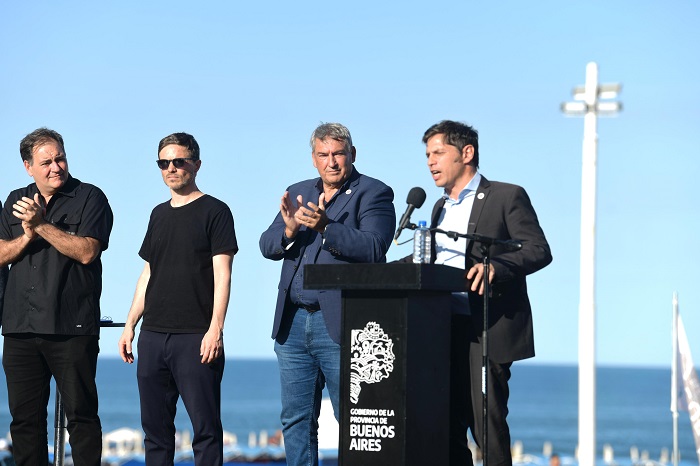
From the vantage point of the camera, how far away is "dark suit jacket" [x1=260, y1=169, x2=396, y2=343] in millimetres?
5410

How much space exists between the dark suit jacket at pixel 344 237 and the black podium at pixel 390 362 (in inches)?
22.7

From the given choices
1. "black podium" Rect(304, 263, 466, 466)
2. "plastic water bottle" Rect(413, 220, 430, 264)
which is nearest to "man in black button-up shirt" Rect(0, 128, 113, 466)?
"black podium" Rect(304, 263, 466, 466)

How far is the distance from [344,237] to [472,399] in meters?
0.98

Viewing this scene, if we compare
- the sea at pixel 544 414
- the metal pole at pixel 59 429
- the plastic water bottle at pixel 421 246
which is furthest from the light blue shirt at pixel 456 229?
the sea at pixel 544 414

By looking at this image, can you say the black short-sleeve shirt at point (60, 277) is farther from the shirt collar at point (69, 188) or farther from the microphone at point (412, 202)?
the microphone at point (412, 202)

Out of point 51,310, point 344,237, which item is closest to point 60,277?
point 51,310

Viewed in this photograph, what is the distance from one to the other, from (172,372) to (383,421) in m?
1.38

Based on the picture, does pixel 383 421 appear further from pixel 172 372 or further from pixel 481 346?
pixel 172 372

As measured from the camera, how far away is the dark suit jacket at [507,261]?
5.07m

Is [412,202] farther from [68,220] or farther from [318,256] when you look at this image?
[68,220]

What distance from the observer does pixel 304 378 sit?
5.55m

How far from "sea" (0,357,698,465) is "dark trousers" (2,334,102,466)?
38249mm

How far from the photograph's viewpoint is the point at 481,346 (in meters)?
5.12

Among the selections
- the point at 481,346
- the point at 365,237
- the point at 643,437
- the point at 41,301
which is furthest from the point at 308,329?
the point at 643,437
